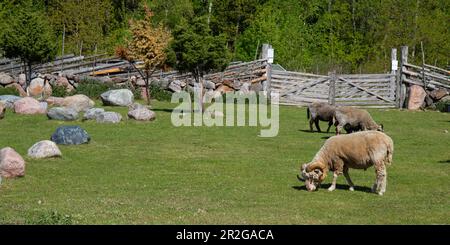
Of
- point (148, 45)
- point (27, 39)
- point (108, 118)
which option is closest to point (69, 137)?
point (108, 118)

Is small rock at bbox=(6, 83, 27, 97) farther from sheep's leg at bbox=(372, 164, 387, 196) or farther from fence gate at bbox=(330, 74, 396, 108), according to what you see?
sheep's leg at bbox=(372, 164, 387, 196)

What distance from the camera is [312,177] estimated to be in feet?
46.3

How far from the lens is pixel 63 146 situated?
20.0 metres

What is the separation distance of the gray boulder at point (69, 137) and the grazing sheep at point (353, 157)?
26.6 feet

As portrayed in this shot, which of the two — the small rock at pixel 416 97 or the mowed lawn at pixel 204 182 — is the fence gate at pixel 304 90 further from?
the mowed lawn at pixel 204 182

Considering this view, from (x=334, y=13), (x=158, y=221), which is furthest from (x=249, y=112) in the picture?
(x=334, y=13)

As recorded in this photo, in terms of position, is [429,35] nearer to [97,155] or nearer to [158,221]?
[97,155]

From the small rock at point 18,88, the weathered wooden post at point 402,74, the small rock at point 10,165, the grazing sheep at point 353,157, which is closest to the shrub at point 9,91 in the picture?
the small rock at point 18,88

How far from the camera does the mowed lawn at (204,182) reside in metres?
11.7

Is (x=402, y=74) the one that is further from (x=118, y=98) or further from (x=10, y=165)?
(x=10, y=165)

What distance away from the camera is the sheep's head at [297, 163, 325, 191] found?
46.2 ft

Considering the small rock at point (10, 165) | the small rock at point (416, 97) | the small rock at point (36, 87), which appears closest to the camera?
the small rock at point (10, 165)

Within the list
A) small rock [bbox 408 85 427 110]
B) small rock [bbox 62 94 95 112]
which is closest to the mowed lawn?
small rock [bbox 62 94 95 112]

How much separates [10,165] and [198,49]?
16.1m
